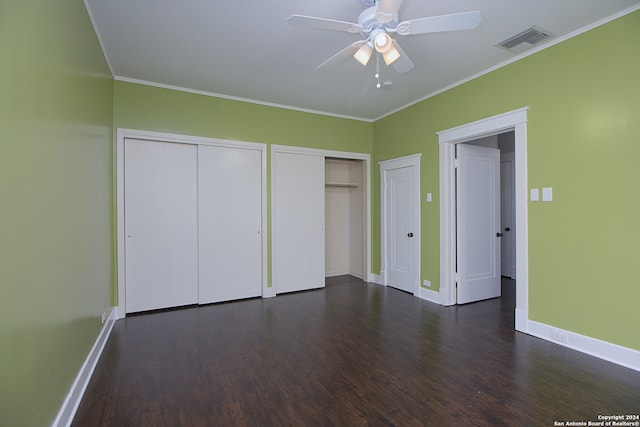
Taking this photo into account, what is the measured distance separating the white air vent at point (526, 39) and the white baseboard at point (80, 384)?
14.6ft

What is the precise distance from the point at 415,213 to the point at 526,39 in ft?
7.96

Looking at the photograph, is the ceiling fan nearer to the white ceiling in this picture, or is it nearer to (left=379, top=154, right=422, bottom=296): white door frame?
the white ceiling

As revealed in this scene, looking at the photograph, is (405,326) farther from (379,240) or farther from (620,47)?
(620,47)

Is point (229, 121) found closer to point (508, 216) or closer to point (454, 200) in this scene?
point (454, 200)

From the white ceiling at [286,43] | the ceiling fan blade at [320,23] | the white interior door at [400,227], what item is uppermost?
the white ceiling at [286,43]

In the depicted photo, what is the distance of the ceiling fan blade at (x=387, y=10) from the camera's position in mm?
1865

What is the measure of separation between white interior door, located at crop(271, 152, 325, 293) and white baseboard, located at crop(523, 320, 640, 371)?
9.65 ft

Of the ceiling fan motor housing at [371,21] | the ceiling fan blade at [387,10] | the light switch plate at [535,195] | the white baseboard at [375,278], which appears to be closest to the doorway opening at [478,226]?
the light switch plate at [535,195]

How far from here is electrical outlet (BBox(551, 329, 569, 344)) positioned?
2.81 metres

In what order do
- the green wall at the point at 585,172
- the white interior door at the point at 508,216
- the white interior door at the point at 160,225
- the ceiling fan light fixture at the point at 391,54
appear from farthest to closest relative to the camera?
the white interior door at the point at 508,216
the white interior door at the point at 160,225
the green wall at the point at 585,172
the ceiling fan light fixture at the point at 391,54

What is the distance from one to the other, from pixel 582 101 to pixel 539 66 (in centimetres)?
57
